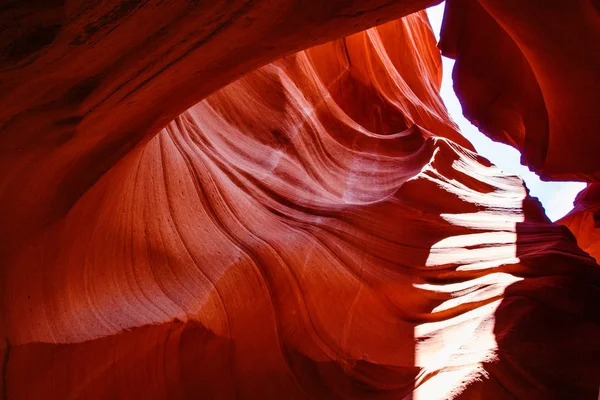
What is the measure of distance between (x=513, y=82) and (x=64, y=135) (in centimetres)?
422

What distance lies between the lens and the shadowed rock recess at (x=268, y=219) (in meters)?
1.81

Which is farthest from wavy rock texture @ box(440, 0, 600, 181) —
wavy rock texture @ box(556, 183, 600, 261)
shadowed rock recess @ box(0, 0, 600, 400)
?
wavy rock texture @ box(556, 183, 600, 261)

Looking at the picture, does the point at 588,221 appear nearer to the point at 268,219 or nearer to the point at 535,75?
the point at 535,75

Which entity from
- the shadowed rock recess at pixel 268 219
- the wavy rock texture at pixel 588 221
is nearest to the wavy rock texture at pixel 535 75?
the shadowed rock recess at pixel 268 219

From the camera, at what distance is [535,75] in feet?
11.8

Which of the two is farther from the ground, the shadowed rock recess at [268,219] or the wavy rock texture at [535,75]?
the wavy rock texture at [535,75]

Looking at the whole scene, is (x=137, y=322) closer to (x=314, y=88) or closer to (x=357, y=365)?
(x=357, y=365)

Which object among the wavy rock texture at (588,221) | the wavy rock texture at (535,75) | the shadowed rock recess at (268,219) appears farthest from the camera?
the wavy rock texture at (588,221)

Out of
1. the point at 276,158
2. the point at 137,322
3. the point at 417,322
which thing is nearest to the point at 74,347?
the point at 137,322

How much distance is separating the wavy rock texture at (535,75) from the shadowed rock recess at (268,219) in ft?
0.05

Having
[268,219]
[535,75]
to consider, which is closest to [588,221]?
[535,75]

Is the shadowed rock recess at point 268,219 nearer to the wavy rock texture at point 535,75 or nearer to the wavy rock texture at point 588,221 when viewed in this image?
the wavy rock texture at point 535,75

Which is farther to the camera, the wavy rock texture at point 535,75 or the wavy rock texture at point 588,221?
the wavy rock texture at point 588,221

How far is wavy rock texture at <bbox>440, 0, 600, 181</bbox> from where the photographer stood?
103 inches
